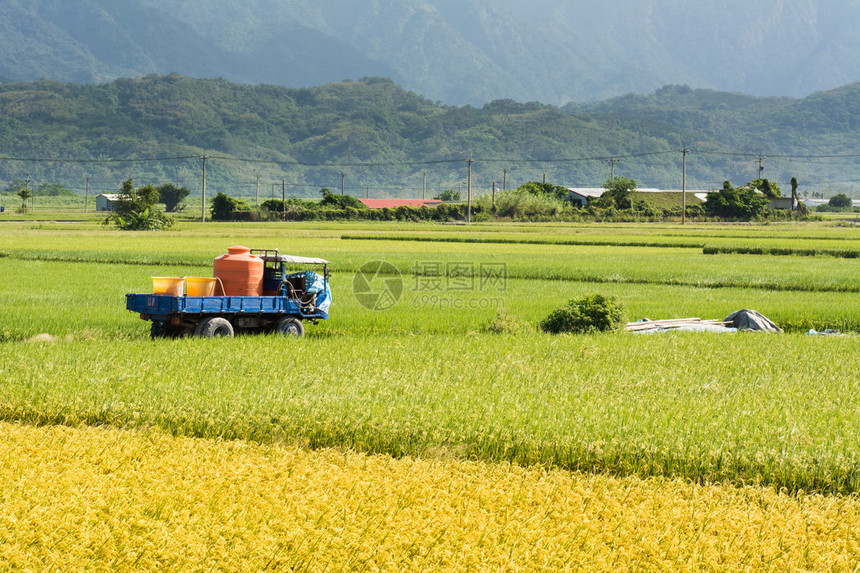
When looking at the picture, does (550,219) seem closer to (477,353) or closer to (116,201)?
(116,201)

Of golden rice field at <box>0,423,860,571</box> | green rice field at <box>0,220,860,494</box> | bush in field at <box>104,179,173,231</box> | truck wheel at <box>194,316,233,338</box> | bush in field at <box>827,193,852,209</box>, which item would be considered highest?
bush in field at <box>827,193,852,209</box>

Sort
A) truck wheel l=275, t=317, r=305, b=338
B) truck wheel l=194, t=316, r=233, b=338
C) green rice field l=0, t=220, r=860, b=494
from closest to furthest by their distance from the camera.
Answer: green rice field l=0, t=220, r=860, b=494 → truck wheel l=194, t=316, r=233, b=338 → truck wheel l=275, t=317, r=305, b=338

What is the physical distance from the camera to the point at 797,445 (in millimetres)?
7711

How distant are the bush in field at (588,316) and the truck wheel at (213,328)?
21.6ft

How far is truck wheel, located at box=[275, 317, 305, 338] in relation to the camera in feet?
53.8

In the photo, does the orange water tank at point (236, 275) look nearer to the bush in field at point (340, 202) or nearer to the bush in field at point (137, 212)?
the bush in field at point (137, 212)

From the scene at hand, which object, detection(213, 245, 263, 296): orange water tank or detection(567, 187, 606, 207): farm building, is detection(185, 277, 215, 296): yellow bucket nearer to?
detection(213, 245, 263, 296): orange water tank

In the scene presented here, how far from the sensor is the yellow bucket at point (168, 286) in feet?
51.8

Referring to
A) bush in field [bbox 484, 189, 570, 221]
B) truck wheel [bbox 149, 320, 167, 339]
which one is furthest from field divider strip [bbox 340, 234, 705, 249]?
bush in field [bbox 484, 189, 570, 221]

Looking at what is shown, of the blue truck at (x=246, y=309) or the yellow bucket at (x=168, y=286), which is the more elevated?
the yellow bucket at (x=168, y=286)

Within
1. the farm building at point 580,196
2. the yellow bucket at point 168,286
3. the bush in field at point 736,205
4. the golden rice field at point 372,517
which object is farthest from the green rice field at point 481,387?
the farm building at point 580,196

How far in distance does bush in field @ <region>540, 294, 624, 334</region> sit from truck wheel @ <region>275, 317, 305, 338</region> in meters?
5.15

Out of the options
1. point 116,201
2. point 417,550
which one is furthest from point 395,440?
point 116,201

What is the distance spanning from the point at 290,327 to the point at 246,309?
3.60 feet
